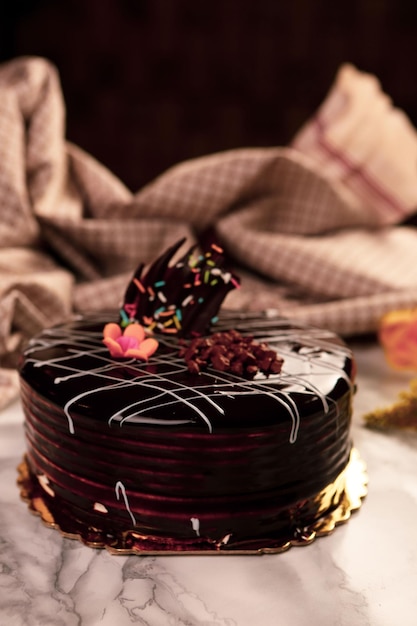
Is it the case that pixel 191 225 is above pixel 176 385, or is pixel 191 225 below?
below

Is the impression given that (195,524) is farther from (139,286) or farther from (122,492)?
(139,286)

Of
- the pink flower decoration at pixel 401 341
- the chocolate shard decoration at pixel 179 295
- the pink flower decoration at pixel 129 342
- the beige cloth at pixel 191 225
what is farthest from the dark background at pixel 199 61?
the pink flower decoration at pixel 129 342

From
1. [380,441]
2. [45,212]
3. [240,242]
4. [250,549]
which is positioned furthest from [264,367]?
[45,212]

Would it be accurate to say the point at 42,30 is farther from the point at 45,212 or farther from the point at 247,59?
the point at 45,212

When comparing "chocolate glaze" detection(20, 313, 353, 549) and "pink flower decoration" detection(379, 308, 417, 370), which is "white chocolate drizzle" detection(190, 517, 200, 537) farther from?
"pink flower decoration" detection(379, 308, 417, 370)

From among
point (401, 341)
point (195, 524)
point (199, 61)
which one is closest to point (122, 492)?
point (195, 524)

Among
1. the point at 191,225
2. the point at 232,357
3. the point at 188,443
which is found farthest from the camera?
the point at 191,225

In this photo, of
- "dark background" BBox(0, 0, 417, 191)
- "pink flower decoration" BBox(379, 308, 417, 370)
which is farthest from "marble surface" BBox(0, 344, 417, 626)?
"dark background" BBox(0, 0, 417, 191)
